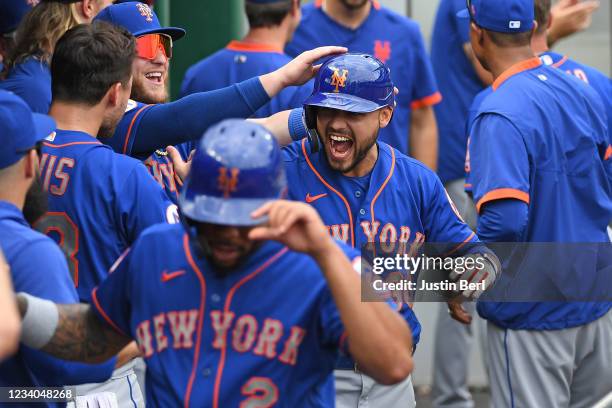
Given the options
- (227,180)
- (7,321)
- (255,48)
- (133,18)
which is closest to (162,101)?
(133,18)

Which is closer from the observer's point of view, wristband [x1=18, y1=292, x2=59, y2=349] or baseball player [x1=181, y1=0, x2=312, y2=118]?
wristband [x1=18, y1=292, x2=59, y2=349]

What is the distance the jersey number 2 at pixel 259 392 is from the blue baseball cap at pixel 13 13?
101 inches

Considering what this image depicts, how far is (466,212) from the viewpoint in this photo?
729 cm

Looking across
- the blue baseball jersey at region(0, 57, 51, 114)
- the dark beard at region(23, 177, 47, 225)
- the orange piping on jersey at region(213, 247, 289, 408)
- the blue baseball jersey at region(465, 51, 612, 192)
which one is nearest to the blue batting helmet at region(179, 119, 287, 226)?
the orange piping on jersey at region(213, 247, 289, 408)

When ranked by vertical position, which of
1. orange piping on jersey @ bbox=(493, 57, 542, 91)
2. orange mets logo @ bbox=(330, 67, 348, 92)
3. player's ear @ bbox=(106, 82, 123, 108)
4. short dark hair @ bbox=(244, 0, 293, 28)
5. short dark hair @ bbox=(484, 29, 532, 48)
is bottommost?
orange piping on jersey @ bbox=(493, 57, 542, 91)

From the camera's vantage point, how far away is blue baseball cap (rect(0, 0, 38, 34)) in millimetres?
4965

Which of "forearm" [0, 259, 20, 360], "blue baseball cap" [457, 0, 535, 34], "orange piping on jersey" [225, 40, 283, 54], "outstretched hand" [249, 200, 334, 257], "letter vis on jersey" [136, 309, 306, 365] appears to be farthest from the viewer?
"orange piping on jersey" [225, 40, 283, 54]

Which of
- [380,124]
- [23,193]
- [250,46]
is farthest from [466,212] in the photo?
[23,193]

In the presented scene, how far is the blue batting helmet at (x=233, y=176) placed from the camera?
2.81 metres

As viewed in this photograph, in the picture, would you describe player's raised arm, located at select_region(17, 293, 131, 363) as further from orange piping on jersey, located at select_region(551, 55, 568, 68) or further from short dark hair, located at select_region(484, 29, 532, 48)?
orange piping on jersey, located at select_region(551, 55, 568, 68)

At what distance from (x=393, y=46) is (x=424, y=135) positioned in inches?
22.7

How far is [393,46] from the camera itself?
23.0 feet

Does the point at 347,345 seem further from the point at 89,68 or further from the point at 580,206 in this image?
the point at 580,206

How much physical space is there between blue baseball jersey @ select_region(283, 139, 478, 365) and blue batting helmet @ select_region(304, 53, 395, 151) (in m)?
0.13
